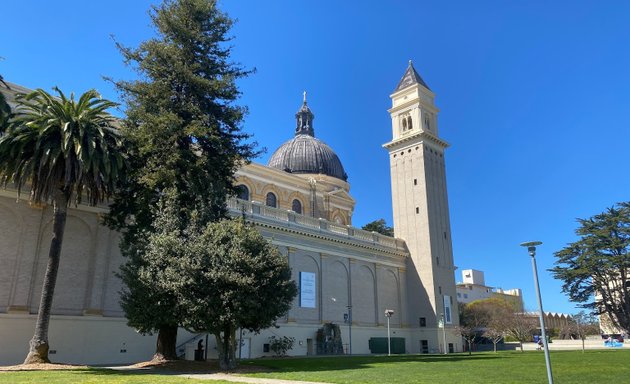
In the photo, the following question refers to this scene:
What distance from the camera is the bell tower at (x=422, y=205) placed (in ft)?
177

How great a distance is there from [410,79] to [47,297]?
164 ft

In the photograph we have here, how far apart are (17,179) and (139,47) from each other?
9.62 metres

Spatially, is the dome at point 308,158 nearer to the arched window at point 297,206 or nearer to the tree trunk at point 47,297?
the arched window at point 297,206

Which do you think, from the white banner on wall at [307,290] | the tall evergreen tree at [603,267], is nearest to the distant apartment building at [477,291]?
the tall evergreen tree at [603,267]

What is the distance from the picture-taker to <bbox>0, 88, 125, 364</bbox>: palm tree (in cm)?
2334

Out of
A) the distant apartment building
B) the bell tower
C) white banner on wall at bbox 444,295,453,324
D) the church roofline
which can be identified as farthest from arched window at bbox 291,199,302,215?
the distant apartment building

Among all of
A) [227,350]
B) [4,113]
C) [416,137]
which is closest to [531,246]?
[227,350]

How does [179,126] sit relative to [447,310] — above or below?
above

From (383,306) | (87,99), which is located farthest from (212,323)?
(383,306)

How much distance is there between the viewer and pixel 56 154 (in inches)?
923

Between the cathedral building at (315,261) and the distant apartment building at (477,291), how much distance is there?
6347 cm

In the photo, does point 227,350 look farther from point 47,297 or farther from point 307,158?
point 307,158

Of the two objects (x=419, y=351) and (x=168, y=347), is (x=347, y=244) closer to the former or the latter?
(x=419, y=351)

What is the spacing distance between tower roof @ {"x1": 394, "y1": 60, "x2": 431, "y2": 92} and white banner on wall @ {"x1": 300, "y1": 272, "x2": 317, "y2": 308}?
29.3m
